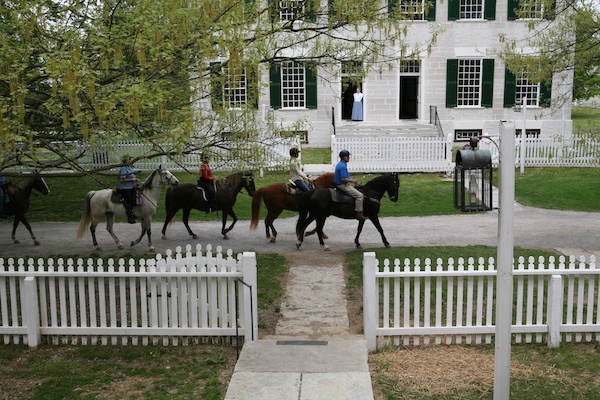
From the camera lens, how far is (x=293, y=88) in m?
30.1

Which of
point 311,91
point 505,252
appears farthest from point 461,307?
point 311,91

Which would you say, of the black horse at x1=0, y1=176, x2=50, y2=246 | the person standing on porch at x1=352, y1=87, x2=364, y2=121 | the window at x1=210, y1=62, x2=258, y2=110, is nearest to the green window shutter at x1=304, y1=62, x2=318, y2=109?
the person standing on porch at x1=352, y1=87, x2=364, y2=121

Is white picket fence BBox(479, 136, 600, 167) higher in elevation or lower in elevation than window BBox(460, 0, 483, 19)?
lower

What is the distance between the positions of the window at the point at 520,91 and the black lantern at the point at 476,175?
23.4 meters

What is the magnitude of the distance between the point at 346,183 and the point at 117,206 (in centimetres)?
475

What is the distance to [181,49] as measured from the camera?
971 cm

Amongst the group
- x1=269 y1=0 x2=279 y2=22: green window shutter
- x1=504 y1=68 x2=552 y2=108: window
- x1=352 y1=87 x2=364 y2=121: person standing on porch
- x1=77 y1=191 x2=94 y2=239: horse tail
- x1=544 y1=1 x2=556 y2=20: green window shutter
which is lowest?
x1=77 y1=191 x2=94 y2=239: horse tail

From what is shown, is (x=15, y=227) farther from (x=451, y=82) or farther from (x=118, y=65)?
(x=451, y=82)

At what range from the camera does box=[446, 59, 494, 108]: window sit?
30.0m

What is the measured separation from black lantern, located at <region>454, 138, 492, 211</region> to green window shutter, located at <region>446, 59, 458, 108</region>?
23324 mm

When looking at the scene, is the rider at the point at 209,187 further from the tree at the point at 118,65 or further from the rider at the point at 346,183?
the tree at the point at 118,65

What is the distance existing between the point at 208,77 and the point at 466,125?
21.8 m

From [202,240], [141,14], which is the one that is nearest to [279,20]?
[141,14]

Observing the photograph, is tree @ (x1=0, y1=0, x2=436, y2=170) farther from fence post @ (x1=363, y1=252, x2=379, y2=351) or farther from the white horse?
the white horse
